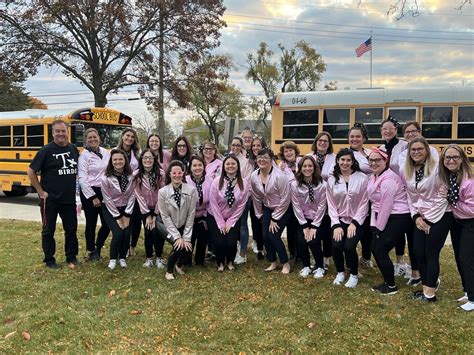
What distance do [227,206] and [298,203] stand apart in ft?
3.17

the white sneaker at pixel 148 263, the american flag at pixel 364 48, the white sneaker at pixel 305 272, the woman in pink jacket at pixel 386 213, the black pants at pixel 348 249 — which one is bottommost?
the white sneaker at pixel 148 263

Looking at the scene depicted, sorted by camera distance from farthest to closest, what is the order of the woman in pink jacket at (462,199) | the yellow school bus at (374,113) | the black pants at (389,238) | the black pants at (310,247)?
the yellow school bus at (374,113) < the black pants at (310,247) < the black pants at (389,238) < the woman in pink jacket at (462,199)

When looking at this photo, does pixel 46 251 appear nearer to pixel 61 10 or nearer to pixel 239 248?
pixel 239 248

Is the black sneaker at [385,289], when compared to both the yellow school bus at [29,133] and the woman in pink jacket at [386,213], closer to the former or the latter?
the woman in pink jacket at [386,213]

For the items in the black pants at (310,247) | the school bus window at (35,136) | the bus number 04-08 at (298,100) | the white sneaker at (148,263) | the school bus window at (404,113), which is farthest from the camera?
the bus number 04-08 at (298,100)

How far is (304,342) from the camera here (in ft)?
12.5

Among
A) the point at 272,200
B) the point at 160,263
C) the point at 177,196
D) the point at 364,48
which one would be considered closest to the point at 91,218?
the point at 160,263

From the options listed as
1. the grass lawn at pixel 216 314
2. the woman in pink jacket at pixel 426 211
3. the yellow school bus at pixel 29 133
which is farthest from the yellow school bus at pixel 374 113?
the woman in pink jacket at pixel 426 211

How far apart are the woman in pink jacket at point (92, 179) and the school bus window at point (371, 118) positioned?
8.01 metres

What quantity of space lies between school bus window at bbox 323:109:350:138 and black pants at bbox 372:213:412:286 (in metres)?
7.72

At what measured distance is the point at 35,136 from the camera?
41.4 feet

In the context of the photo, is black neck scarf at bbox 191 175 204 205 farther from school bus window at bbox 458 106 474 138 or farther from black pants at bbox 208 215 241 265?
school bus window at bbox 458 106 474 138

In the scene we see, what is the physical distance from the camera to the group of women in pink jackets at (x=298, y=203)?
14.9 ft

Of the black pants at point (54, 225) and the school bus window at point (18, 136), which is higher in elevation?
the school bus window at point (18, 136)
